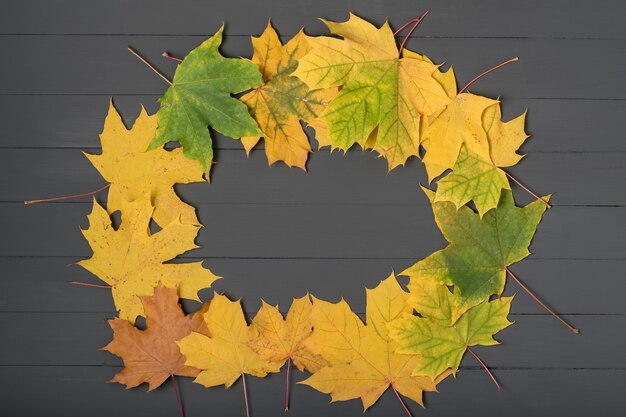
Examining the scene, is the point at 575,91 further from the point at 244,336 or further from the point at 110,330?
the point at 110,330

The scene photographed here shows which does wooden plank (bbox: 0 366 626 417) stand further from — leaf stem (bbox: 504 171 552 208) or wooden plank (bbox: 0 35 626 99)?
wooden plank (bbox: 0 35 626 99)

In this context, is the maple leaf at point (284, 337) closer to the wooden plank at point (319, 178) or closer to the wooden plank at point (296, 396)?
the wooden plank at point (296, 396)

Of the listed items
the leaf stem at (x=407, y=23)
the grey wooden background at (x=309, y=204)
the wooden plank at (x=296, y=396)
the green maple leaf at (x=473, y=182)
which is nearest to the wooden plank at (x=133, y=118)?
the grey wooden background at (x=309, y=204)

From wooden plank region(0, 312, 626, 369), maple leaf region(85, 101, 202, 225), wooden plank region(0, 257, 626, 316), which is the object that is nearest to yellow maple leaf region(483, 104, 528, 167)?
wooden plank region(0, 257, 626, 316)

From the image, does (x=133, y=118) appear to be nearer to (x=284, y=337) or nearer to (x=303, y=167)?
(x=303, y=167)

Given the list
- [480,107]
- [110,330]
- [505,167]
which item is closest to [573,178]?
[505,167]

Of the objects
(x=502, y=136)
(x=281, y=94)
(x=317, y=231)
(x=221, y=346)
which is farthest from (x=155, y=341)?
(x=502, y=136)
